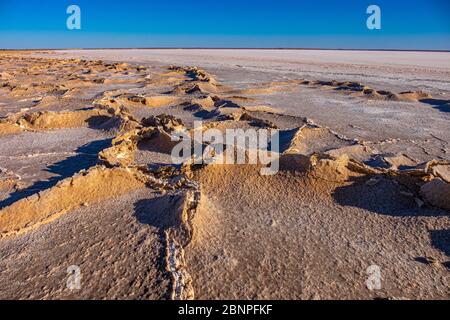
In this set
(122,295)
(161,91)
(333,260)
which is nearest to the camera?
(122,295)

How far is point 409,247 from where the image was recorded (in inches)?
73.0

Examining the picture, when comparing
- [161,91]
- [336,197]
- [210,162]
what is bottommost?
[336,197]

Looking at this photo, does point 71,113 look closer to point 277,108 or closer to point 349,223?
point 277,108

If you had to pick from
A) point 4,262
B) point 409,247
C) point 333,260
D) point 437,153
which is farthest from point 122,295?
point 437,153

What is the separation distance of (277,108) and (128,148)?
3.29 metres

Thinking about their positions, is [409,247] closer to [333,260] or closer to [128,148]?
[333,260]

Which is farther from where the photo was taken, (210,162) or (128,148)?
(128,148)

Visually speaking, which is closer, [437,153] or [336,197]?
[336,197]

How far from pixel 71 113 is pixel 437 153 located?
4.24 meters

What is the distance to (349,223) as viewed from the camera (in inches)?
81.3

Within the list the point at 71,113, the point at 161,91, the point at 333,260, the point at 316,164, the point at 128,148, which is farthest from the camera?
the point at 161,91

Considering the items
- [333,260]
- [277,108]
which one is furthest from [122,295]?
[277,108]

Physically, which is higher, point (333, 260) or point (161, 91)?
point (161, 91)

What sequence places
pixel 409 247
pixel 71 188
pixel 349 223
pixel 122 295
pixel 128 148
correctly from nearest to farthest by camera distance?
pixel 122 295
pixel 409 247
pixel 349 223
pixel 71 188
pixel 128 148
